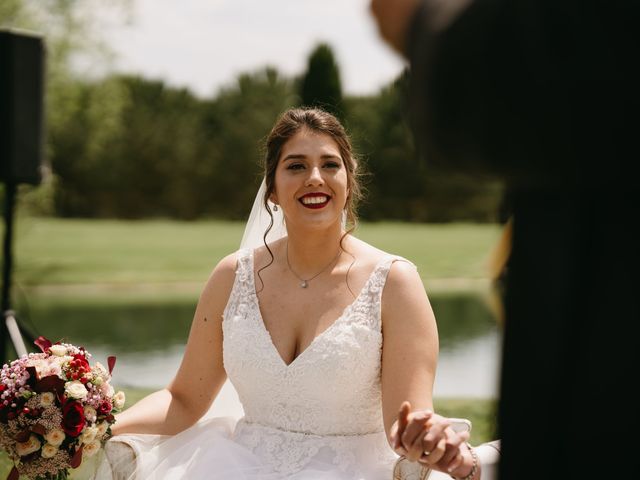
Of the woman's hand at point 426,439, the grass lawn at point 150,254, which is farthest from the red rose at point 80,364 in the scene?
the grass lawn at point 150,254

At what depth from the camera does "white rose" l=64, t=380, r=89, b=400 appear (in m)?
2.67

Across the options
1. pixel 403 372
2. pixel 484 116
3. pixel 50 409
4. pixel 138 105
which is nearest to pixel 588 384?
pixel 484 116

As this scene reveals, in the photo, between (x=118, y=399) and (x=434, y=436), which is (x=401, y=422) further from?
(x=118, y=399)

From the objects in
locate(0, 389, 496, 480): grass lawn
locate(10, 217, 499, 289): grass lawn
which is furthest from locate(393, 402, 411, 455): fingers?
locate(10, 217, 499, 289): grass lawn

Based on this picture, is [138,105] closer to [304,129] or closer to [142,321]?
[142,321]

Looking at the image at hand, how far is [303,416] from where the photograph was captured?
2883 mm

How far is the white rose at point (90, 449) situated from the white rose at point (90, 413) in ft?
0.27

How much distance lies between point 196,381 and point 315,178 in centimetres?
85

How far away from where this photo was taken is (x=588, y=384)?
889 mm

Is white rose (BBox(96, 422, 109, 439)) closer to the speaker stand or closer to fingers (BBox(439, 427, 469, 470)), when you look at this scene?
fingers (BBox(439, 427, 469, 470))

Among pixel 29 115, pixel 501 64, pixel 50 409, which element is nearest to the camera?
pixel 501 64

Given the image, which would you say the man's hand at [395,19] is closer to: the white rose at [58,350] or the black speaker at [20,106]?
the white rose at [58,350]

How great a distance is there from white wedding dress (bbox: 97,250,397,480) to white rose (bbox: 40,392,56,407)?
0.86ft

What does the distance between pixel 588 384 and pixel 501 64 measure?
0.34m
